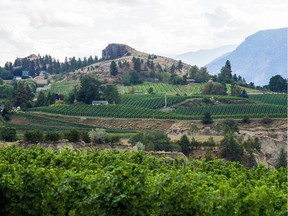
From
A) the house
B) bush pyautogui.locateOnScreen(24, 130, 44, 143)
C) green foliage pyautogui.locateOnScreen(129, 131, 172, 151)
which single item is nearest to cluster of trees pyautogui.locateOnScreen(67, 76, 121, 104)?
the house

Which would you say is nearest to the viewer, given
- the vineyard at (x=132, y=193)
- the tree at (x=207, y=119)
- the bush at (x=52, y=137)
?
the vineyard at (x=132, y=193)

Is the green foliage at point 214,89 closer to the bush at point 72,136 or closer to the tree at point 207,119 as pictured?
the tree at point 207,119

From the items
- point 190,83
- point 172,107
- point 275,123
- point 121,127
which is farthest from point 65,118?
point 190,83

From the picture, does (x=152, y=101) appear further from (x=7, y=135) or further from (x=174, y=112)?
(x=7, y=135)

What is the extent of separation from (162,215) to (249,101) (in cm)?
9395

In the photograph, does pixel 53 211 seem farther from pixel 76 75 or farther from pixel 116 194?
pixel 76 75

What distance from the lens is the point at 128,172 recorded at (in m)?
14.1

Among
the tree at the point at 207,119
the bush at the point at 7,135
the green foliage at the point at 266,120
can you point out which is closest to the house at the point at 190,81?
the green foliage at the point at 266,120

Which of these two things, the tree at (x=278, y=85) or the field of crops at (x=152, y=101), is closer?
the field of crops at (x=152, y=101)


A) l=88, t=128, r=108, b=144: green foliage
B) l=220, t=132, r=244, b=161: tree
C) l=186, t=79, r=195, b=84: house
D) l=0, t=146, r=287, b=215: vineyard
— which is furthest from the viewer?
l=186, t=79, r=195, b=84: house

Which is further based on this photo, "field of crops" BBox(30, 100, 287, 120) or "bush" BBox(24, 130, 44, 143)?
"field of crops" BBox(30, 100, 287, 120)

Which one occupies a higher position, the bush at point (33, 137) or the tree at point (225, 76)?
the tree at point (225, 76)

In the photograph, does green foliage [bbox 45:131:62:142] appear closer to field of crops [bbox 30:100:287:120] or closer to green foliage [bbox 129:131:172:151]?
green foliage [bbox 129:131:172:151]

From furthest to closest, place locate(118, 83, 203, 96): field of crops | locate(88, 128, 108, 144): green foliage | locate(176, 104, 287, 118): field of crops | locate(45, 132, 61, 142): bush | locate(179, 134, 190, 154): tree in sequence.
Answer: locate(118, 83, 203, 96): field of crops < locate(176, 104, 287, 118): field of crops < locate(179, 134, 190, 154): tree < locate(88, 128, 108, 144): green foliage < locate(45, 132, 61, 142): bush
